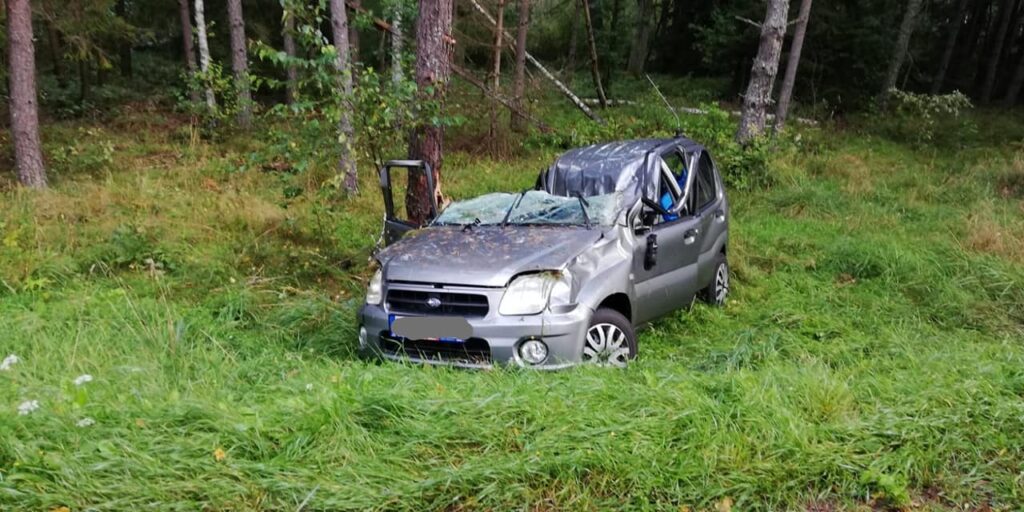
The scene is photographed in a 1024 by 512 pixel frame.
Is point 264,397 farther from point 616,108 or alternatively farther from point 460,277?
point 616,108

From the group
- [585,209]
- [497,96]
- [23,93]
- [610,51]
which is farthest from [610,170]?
[610,51]

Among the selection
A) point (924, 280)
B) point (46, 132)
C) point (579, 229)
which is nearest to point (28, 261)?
point (579, 229)

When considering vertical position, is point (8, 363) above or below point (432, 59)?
Answer: below

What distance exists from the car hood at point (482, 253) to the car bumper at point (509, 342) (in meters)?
0.28

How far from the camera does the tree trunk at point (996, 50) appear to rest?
2095 centimetres

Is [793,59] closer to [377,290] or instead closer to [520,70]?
[520,70]

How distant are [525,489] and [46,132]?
15905 millimetres

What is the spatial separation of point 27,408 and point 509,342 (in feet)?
8.03

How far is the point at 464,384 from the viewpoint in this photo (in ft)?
11.3

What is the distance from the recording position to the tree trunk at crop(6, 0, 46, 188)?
8766 mm

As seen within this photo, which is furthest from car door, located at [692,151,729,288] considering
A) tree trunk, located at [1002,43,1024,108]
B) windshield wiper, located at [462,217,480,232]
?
tree trunk, located at [1002,43,1024,108]

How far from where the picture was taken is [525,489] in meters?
2.47

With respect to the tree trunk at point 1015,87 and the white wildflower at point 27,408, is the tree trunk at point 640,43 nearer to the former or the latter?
the tree trunk at point 1015,87

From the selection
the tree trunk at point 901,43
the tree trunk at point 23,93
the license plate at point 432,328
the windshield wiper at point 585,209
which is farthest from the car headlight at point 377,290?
the tree trunk at point 901,43
